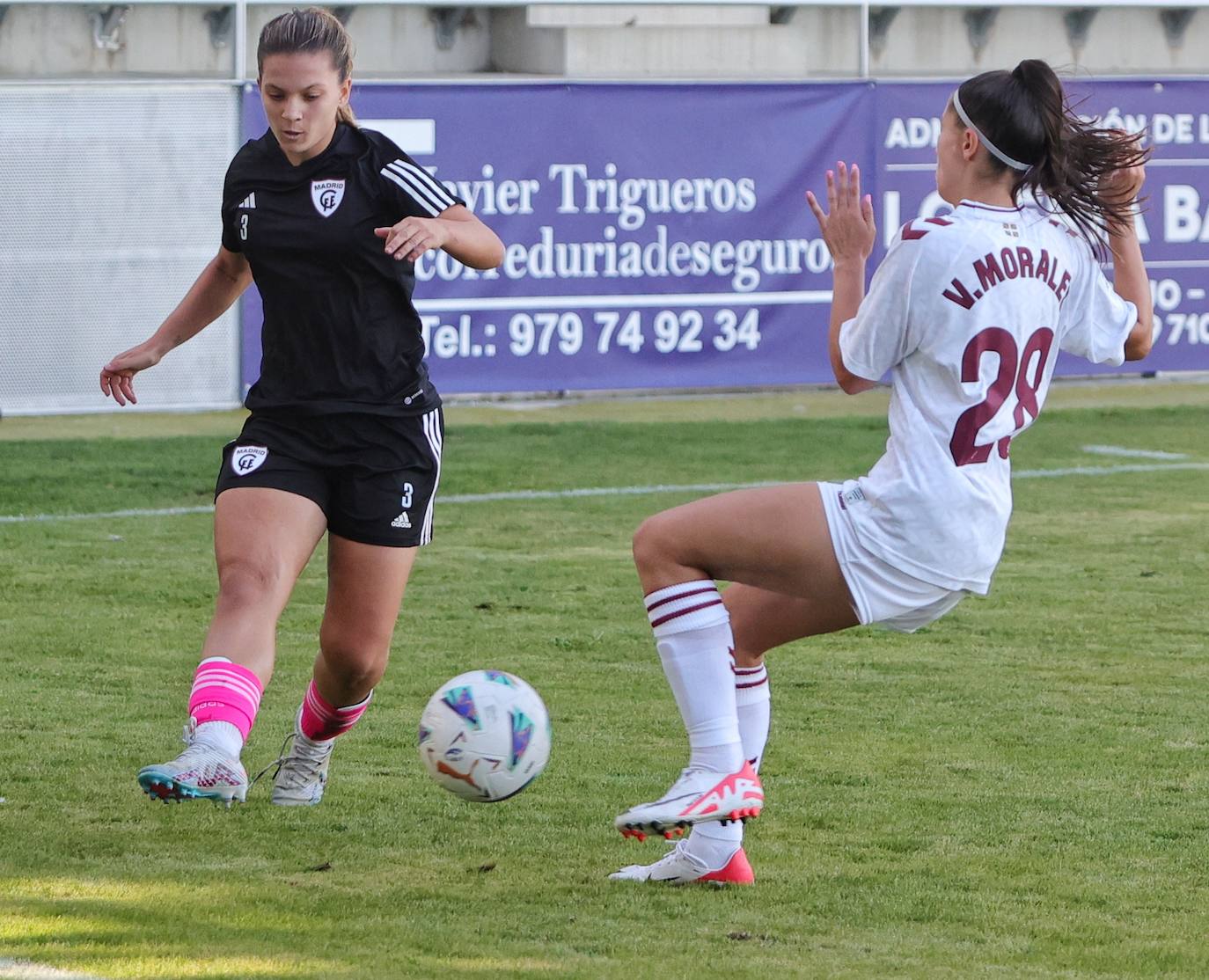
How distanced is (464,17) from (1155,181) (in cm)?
677

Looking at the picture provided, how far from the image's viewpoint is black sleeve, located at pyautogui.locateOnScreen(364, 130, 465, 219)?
195 inches

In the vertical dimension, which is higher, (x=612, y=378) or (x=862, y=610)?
(x=862, y=610)

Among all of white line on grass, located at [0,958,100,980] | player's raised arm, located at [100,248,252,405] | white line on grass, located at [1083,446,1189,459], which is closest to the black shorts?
player's raised arm, located at [100,248,252,405]

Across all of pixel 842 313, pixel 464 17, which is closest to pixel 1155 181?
pixel 464 17

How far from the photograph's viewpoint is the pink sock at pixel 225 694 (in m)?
4.41

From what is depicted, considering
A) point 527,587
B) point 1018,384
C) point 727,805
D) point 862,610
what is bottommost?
point 527,587

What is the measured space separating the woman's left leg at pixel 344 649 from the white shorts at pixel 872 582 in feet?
4.02

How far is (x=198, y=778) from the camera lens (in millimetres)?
4207

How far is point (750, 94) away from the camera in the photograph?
587 inches

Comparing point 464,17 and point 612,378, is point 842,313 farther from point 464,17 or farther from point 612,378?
point 464,17

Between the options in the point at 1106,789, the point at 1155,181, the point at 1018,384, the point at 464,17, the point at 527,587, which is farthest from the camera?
the point at 464,17

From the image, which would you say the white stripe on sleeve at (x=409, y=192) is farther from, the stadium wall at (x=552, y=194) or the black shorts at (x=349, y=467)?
the stadium wall at (x=552, y=194)

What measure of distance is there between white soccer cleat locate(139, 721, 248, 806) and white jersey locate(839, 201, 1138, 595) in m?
1.36

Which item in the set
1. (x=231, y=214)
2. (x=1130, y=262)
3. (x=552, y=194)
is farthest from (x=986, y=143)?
(x=552, y=194)
